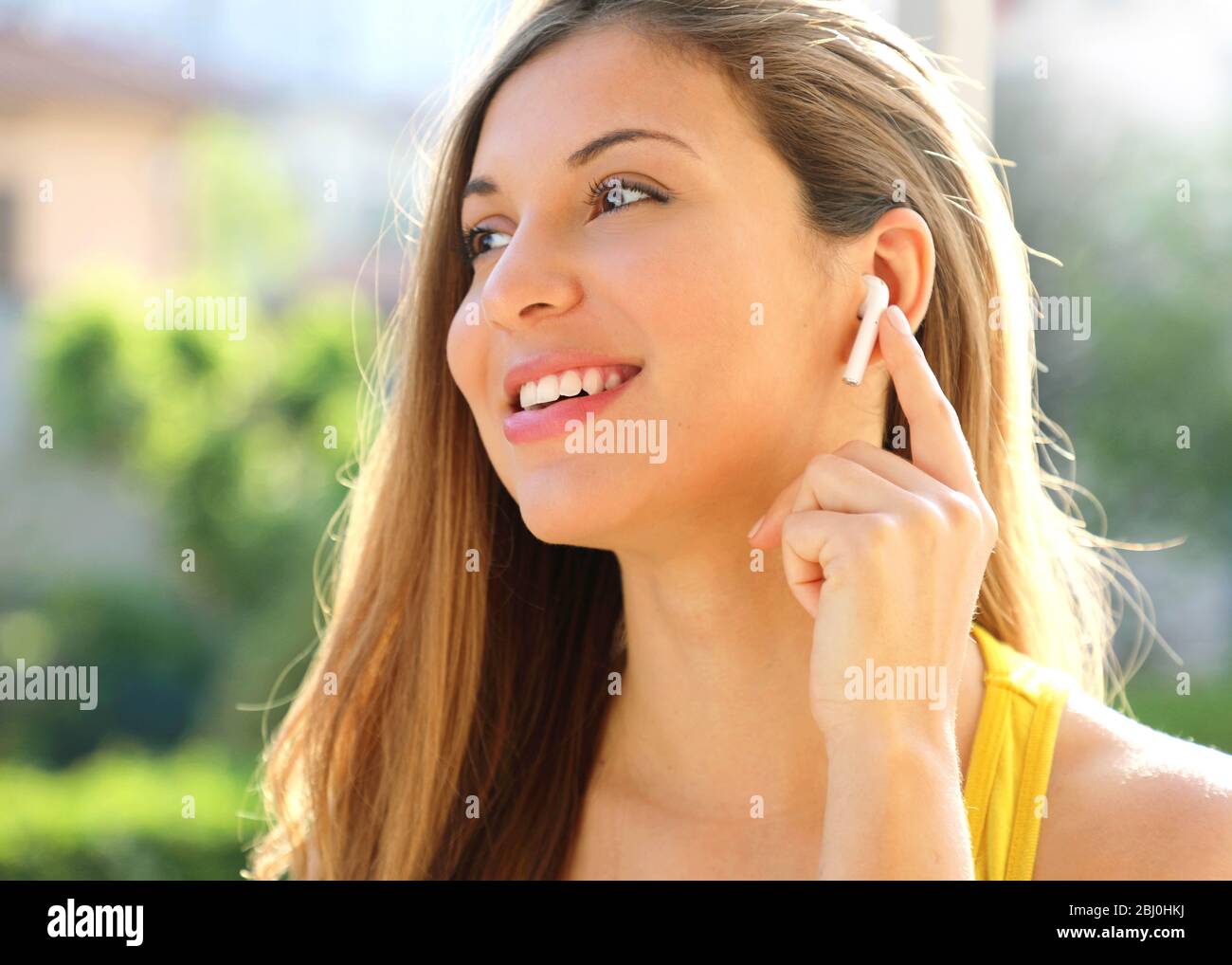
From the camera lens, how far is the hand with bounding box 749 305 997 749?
5.52 ft

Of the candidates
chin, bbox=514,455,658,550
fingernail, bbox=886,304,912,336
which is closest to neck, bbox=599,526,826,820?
chin, bbox=514,455,658,550

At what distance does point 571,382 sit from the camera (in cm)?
193

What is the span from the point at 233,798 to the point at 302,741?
432 centimetres

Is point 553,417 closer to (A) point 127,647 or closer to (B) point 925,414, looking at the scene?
(B) point 925,414

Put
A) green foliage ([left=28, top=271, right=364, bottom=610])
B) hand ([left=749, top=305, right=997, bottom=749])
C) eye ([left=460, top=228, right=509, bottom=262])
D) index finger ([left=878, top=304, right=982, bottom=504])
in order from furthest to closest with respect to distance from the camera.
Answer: green foliage ([left=28, top=271, right=364, bottom=610])
eye ([left=460, top=228, right=509, bottom=262])
index finger ([left=878, top=304, right=982, bottom=504])
hand ([left=749, top=305, right=997, bottom=749])

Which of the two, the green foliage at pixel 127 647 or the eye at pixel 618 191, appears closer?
the eye at pixel 618 191

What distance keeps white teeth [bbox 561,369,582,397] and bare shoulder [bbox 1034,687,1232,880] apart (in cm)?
87

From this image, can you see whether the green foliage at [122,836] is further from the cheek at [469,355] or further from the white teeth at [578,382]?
the white teeth at [578,382]

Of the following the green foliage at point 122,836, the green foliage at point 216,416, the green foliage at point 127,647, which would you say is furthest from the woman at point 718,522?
the green foliage at point 127,647

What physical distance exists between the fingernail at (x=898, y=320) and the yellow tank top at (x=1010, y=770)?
55 cm

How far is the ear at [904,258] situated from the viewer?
2.03 metres

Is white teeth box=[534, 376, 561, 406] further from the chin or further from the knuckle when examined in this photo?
the knuckle

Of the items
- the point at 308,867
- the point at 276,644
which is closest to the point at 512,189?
the point at 308,867

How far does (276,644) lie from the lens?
816cm
